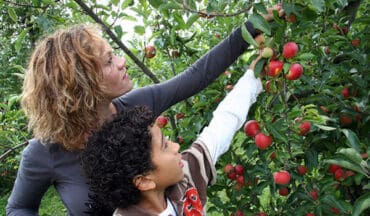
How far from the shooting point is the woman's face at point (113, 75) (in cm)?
141

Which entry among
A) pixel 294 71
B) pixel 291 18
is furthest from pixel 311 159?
pixel 291 18

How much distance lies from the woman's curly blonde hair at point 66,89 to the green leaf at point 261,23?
476mm

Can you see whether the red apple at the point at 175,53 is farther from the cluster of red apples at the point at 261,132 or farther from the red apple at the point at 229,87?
the cluster of red apples at the point at 261,132

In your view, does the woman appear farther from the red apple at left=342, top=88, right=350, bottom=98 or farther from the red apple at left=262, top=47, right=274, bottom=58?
the red apple at left=342, top=88, right=350, bottom=98

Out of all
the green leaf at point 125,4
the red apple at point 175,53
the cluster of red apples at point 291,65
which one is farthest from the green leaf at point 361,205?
the green leaf at point 125,4

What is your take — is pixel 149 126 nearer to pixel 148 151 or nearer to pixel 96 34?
pixel 148 151

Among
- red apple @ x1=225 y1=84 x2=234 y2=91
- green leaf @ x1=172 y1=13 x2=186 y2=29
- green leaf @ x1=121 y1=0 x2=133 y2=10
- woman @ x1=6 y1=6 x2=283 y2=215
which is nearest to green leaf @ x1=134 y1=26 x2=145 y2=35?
green leaf @ x1=121 y1=0 x2=133 y2=10

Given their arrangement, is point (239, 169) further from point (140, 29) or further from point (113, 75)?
point (140, 29)

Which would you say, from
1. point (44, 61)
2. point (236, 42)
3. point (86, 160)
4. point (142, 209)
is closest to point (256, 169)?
point (236, 42)

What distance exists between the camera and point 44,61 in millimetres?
1387

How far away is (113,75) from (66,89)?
0.15 m

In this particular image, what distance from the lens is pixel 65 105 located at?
4.43ft

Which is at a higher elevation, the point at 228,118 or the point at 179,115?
the point at 228,118

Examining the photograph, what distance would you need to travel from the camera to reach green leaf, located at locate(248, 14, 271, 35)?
1.38 meters
